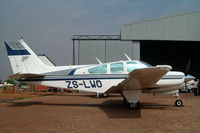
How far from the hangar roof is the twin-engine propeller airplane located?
14.7 m

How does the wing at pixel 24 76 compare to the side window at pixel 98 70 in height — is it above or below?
below

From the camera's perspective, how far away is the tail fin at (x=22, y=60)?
11672 millimetres

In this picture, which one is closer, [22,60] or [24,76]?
[24,76]

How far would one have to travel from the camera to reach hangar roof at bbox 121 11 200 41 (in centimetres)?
2438

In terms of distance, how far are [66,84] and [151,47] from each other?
83.8 feet

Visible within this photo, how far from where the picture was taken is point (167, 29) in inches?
971

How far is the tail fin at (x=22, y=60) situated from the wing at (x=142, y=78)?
4.26m

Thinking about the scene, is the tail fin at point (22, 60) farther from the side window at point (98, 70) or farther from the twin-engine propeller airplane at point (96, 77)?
the side window at point (98, 70)

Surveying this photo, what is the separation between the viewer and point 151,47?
34.4 metres

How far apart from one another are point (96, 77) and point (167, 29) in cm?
1656

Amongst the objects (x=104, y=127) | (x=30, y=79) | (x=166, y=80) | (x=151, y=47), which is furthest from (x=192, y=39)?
(x=104, y=127)

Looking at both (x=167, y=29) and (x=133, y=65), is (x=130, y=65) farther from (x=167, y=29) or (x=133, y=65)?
(x=167, y=29)

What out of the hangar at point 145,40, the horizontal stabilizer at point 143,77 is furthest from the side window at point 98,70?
the hangar at point 145,40

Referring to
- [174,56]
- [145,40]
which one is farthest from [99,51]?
[174,56]
